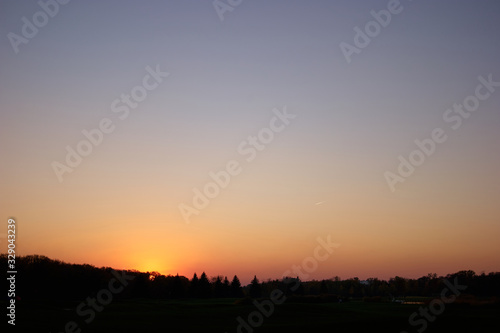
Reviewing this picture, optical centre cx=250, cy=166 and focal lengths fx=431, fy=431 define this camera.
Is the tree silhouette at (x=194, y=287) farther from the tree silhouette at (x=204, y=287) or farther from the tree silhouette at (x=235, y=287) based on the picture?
the tree silhouette at (x=235, y=287)

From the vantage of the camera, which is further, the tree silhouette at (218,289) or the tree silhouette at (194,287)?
the tree silhouette at (218,289)

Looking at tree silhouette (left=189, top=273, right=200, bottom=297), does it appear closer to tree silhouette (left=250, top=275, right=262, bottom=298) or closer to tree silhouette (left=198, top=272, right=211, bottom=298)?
tree silhouette (left=198, top=272, right=211, bottom=298)

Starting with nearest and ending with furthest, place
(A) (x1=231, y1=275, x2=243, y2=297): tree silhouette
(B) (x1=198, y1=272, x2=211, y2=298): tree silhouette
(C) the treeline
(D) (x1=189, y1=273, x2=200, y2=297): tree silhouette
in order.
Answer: (C) the treeline → (B) (x1=198, y1=272, x2=211, y2=298): tree silhouette → (D) (x1=189, y1=273, x2=200, y2=297): tree silhouette → (A) (x1=231, y1=275, x2=243, y2=297): tree silhouette

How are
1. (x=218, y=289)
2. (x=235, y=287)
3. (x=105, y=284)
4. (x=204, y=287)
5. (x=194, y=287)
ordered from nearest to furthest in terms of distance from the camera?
(x=105, y=284) → (x=204, y=287) → (x=194, y=287) → (x=218, y=289) → (x=235, y=287)

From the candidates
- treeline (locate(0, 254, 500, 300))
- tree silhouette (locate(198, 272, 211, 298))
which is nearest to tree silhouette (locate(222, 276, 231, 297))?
treeline (locate(0, 254, 500, 300))

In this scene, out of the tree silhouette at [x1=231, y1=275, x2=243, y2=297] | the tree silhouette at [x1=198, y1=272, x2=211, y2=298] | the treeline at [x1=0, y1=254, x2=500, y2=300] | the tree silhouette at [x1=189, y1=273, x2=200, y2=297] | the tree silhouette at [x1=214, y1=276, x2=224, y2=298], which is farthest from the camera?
the tree silhouette at [x1=231, y1=275, x2=243, y2=297]

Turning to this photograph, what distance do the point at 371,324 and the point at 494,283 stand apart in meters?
128

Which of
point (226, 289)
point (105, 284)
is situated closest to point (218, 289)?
point (226, 289)

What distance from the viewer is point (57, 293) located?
102125 mm

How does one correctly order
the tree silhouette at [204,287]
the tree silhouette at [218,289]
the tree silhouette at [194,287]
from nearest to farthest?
the tree silhouette at [204,287] → the tree silhouette at [194,287] → the tree silhouette at [218,289]

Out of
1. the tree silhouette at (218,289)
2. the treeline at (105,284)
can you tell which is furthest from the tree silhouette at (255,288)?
the tree silhouette at (218,289)

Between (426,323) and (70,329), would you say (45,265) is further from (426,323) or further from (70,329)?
(426,323)

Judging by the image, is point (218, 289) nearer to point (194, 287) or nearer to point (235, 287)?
point (235, 287)

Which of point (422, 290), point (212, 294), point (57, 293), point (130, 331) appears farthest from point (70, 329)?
point (422, 290)
